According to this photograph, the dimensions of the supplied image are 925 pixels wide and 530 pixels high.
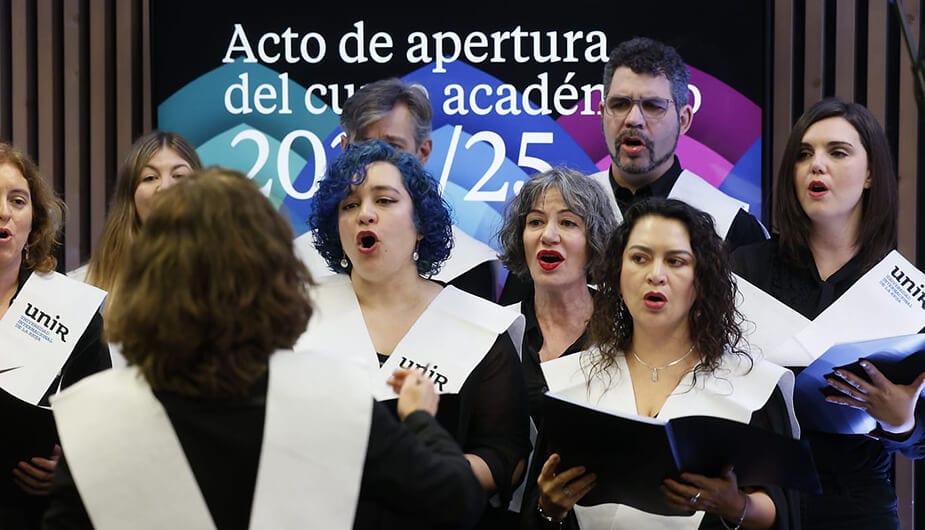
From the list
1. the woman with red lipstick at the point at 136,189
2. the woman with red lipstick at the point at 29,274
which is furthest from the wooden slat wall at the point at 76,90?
the woman with red lipstick at the point at 29,274

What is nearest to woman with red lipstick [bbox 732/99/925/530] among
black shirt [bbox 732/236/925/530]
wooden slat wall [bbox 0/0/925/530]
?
black shirt [bbox 732/236/925/530]

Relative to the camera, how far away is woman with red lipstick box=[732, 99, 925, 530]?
2738mm

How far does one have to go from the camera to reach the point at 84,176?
455 centimetres

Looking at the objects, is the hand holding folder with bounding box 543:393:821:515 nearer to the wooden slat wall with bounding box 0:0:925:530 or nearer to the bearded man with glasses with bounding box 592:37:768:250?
the bearded man with glasses with bounding box 592:37:768:250

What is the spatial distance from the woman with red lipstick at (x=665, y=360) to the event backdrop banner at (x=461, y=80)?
156 cm

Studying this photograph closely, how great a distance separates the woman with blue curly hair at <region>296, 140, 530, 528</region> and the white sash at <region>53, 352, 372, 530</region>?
2.52ft

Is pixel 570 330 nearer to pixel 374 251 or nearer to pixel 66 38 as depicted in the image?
pixel 374 251

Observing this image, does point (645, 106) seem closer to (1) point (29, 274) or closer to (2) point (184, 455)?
(1) point (29, 274)

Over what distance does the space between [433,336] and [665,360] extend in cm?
52

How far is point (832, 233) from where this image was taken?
9.52 feet

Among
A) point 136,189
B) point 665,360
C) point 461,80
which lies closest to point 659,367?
point 665,360

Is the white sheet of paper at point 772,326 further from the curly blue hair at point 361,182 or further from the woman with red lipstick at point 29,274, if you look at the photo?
the woman with red lipstick at point 29,274

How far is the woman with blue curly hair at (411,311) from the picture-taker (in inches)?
99.3

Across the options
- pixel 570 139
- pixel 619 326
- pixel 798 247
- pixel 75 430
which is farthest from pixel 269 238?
pixel 570 139
